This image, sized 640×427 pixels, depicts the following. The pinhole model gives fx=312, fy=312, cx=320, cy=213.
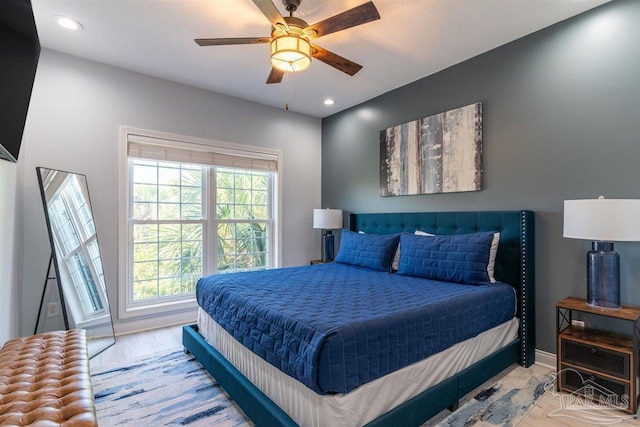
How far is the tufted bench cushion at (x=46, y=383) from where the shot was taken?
1.24 metres

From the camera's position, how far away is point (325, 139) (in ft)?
16.3

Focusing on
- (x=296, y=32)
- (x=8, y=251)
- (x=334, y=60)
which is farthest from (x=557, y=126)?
(x=8, y=251)

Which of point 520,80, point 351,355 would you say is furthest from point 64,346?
point 520,80

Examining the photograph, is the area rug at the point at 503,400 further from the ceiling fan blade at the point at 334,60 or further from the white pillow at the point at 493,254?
the ceiling fan blade at the point at 334,60

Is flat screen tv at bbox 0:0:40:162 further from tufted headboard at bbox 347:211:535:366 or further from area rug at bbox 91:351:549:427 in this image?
tufted headboard at bbox 347:211:535:366

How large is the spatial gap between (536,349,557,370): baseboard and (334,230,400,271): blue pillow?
144 cm

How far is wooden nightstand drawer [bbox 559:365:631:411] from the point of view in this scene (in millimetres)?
1983

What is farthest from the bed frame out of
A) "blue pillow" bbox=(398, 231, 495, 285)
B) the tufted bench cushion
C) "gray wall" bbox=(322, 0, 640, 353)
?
the tufted bench cushion

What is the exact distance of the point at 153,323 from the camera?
3.54 meters

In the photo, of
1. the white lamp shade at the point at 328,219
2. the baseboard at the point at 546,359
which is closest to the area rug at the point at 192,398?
the baseboard at the point at 546,359

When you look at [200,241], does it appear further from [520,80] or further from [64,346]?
[520,80]

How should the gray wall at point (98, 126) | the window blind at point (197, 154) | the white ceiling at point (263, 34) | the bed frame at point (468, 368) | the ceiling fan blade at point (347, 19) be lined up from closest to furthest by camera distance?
the bed frame at point (468, 368)
the ceiling fan blade at point (347, 19)
the white ceiling at point (263, 34)
the gray wall at point (98, 126)
the window blind at point (197, 154)

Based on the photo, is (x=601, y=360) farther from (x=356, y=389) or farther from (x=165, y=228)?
(x=165, y=228)

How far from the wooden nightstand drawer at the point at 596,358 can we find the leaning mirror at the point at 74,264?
3.86 m
